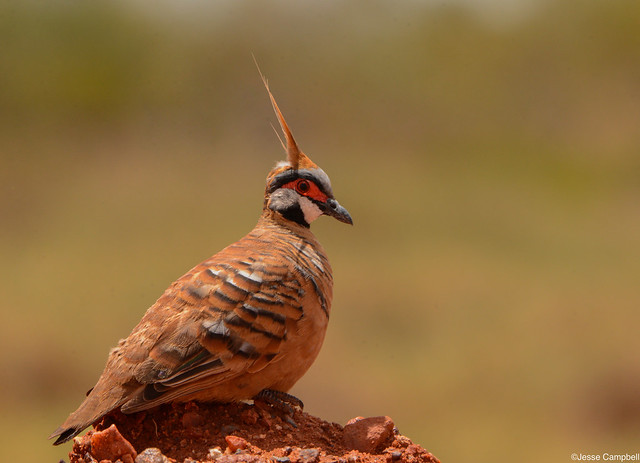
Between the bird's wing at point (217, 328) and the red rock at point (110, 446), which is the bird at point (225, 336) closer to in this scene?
the bird's wing at point (217, 328)

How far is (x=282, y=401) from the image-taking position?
5234mm

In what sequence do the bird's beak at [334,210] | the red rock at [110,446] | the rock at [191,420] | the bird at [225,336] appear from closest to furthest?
the red rock at [110,446] → the bird at [225,336] → the rock at [191,420] → the bird's beak at [334,210]

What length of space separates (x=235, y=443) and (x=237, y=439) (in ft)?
0.13

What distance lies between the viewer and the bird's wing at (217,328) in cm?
462

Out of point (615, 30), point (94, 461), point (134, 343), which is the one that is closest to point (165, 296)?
point (134, 343)

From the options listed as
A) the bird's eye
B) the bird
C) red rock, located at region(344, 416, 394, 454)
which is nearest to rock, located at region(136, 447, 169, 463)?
the bird

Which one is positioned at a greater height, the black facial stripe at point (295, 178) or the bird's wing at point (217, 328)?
the black facial stripe at point (295, 178)

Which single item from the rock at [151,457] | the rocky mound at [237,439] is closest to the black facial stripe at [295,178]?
the rocky mound at [237,439]

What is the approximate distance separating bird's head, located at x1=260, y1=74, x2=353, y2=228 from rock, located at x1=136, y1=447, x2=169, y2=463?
90.1 inches

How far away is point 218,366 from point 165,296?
2.17ft

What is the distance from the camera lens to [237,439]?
15.0 feet

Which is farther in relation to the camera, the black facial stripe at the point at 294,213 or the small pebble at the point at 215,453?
the black facial stripe at the point at 294,213

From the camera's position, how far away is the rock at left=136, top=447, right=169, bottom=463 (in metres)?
4.34

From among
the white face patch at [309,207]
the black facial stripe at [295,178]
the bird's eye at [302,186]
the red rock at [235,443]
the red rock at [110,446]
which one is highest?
the black facial stripe at [295,178]
